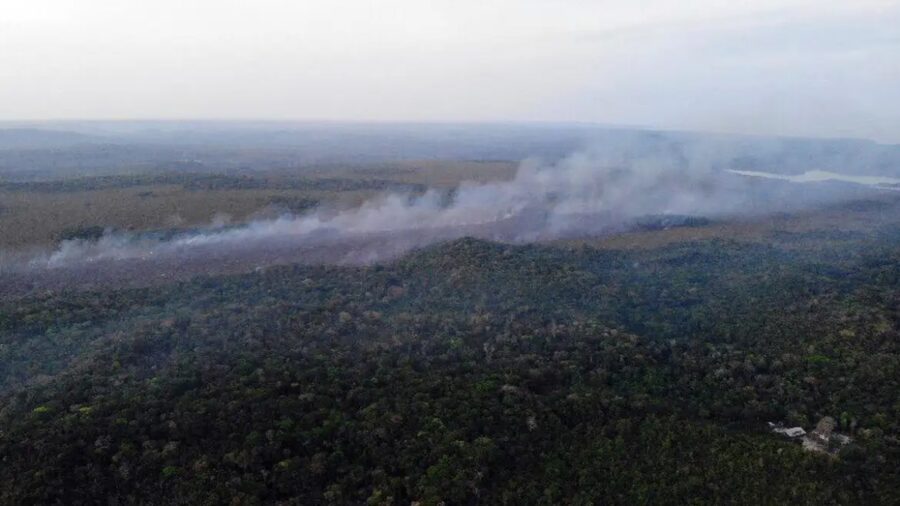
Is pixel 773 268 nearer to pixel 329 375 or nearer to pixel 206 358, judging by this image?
pixel 329 375

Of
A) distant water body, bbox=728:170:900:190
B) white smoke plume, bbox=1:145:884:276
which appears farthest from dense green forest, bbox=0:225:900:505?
distant water body, bbox=728:170:900:190

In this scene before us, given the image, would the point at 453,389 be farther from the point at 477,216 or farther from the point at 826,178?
the point at 826,178

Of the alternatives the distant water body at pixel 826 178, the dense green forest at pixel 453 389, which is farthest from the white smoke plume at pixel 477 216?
the dense green forest at pixel 453 389

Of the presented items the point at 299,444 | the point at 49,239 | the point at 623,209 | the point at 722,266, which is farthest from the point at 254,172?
the point at 299,444

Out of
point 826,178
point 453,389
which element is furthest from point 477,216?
point 826,178

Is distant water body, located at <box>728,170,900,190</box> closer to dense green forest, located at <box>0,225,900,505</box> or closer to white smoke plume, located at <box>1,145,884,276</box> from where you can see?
white smoke plume, located at <box>1,145,884,276</box>

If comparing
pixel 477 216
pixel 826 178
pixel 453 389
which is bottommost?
pixel 453 389
